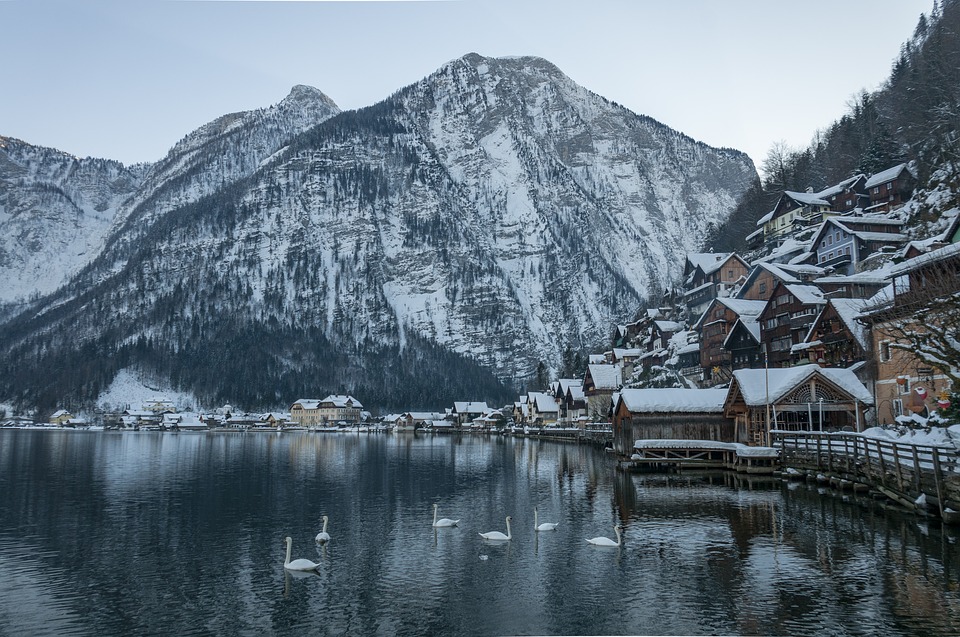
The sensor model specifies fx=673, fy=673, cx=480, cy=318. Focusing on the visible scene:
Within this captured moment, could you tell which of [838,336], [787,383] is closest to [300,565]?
[787,383]

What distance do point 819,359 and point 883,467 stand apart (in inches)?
1146

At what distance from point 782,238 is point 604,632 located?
100676 millimetres

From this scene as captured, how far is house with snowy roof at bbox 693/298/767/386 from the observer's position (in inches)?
3051

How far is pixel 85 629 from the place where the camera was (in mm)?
18344

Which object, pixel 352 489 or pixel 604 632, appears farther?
pixel 352 489

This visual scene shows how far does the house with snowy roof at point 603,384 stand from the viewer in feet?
367

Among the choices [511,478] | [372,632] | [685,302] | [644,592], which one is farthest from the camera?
[685,302]

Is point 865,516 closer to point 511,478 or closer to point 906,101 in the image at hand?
point 511,478

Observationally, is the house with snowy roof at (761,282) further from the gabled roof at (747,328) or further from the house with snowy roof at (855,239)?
the house with snowy roof at (855,239)

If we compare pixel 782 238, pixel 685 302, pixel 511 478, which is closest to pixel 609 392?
pixel 685 302

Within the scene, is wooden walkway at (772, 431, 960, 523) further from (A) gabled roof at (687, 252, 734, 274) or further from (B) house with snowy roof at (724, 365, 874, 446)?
(A) gabled roof at (687, 252, 734, 274)

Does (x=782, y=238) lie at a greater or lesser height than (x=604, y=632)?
greater

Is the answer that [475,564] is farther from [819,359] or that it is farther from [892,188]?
[892,188]

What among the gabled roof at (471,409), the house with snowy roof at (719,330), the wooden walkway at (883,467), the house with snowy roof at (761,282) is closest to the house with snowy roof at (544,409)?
the gabled roof at (471,409)
